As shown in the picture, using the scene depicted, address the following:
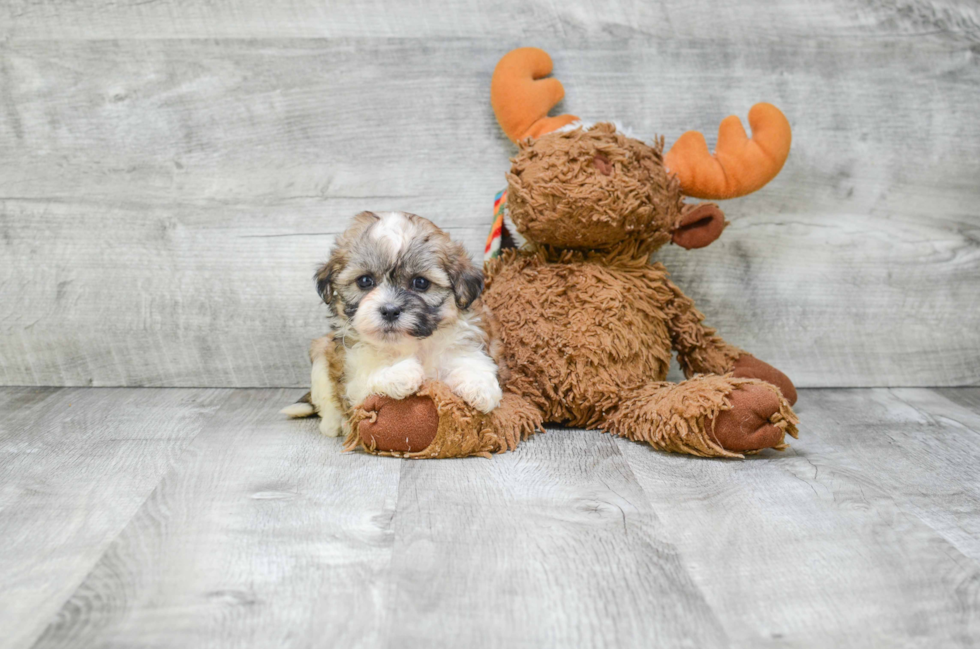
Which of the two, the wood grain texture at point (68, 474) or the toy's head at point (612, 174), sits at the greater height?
the toy's head at point (612, 174)

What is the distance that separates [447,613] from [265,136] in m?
1.91

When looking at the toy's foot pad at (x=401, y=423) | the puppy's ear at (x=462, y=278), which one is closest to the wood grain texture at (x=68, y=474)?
the toy's foot pad at (x=401, y=423)

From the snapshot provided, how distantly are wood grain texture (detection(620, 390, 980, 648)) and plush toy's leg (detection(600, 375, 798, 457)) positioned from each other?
0.05 meters

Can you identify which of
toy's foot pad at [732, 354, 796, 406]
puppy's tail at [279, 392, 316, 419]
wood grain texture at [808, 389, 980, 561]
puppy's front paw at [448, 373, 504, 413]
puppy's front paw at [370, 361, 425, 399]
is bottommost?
wood grain texture at [808, 389, 980, 561]

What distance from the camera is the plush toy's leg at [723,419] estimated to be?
1985 mm

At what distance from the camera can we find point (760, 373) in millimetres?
2457

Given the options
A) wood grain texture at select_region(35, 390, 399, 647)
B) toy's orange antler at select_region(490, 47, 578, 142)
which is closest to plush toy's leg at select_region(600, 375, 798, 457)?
wood grain texture at select_region(35, 390, 399, 647)

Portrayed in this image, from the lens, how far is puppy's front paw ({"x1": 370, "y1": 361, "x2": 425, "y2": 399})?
77.2 inches

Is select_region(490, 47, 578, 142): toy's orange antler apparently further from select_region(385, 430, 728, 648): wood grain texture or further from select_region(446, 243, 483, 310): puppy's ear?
select_region(385, 430, 728, 648): wood grain texture

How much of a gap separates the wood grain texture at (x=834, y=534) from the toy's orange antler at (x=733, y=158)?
748mm

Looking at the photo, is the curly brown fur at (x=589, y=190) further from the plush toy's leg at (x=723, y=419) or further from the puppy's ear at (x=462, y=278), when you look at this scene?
the plush toy's leg at (x=723, y=419)

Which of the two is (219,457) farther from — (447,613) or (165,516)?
(447,613)

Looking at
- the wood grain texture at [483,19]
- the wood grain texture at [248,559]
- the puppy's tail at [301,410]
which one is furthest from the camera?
the wood grain texture at [483,19]

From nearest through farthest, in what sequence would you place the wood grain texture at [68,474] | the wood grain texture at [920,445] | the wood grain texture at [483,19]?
the wood grain texture at [68,474]
the wood grain texture at [920,445]
the wood grain texture at [483,19]
